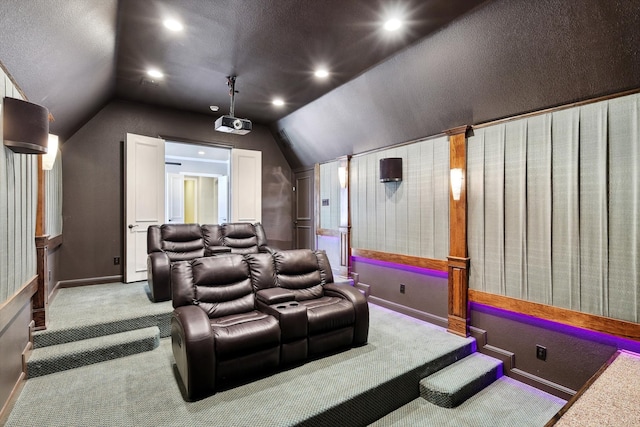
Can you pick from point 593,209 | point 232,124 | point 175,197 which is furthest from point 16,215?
point 175,197

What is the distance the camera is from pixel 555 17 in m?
2.20

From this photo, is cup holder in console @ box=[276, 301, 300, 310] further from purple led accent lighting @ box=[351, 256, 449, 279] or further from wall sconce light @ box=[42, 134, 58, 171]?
wall sconce light @ box=[42, 134, 58, 171]

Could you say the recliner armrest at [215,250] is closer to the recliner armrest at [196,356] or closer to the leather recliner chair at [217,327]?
the leather recliner chair at [217,327]

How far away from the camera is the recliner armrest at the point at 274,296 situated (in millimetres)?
2838

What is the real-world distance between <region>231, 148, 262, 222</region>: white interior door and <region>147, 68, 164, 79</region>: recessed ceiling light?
200 cm

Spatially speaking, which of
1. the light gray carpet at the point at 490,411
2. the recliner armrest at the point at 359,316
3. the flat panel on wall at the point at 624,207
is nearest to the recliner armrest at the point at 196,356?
the light gray carpet at the point at 490,411

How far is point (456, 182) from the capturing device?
3387 millimetres

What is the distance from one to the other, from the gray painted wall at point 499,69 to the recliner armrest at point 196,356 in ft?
10.1

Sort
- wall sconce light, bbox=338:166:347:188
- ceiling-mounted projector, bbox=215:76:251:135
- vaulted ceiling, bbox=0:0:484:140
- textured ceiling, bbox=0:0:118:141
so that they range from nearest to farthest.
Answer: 1. textured ceiling, bbox=0:0:118:141
2. vaulted ceiling, bbox=0:0:484:140
3. ceiling-mounted projector, bbox=215:76:251:135
4. wall sconce light, bbox=338:166:347:188

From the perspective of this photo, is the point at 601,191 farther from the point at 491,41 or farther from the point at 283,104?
the point at 283,104

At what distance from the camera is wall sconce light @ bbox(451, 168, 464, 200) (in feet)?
11.0

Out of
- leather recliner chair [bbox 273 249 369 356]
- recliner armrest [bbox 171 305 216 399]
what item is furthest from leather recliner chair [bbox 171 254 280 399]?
leather recliner chair [bbox 273 249 369 356]

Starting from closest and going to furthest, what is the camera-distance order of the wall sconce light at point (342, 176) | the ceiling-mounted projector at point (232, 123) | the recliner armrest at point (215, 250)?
the ceiling-mounted projector at point (232, 123), the recliner armrest at point (215, 250), the wall sconce light at point (342, 176)

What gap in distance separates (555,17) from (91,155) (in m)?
5.60
